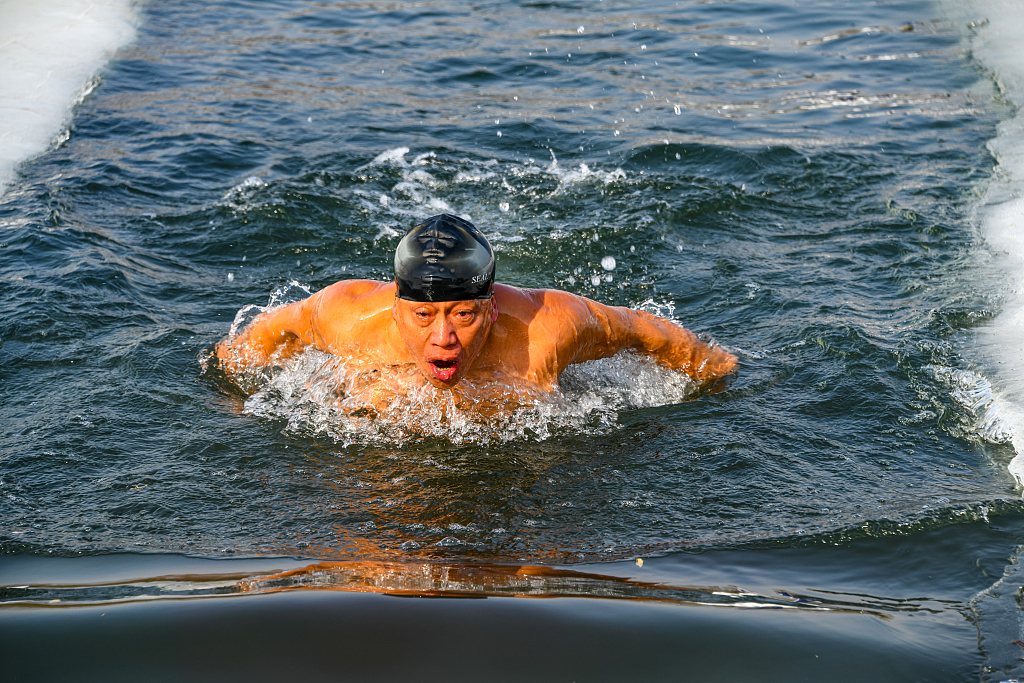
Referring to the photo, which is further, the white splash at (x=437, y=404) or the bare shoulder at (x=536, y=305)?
the white splash at (x=437, y=404)

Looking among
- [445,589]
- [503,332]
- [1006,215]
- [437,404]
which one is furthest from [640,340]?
[1006,215]

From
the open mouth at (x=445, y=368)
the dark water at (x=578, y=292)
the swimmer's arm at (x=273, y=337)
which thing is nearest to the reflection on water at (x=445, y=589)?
the dark water at (x=578, y=292)

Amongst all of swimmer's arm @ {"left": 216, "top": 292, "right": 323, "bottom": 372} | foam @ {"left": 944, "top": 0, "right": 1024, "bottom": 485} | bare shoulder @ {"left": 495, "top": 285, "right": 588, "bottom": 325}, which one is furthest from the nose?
foam @ {"left": 944, "top": 0, "right": 1024, "bottom": 485}

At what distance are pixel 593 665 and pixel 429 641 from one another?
1.59 feet

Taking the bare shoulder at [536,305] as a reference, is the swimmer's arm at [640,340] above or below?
below

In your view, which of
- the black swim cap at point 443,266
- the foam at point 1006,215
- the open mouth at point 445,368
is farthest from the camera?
the foam at point 1006,215

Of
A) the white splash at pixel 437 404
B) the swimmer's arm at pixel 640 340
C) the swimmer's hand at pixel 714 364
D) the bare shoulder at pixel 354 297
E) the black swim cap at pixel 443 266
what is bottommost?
the white splash at pixel 437 404

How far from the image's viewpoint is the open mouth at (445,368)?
4.18 metres

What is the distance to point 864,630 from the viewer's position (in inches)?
115

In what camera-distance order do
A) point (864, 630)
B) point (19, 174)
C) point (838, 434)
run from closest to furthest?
point (864, 630) → point (838, 434) → point (19, 174)

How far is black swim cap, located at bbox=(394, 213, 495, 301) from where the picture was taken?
159 inches

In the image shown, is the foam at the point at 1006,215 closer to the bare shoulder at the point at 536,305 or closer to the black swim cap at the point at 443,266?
the bare shoulder at the point at 536,305

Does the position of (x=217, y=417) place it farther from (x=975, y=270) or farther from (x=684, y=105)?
(x=684, y=105)

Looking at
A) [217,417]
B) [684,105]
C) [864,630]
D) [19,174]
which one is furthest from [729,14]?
[864,630]
